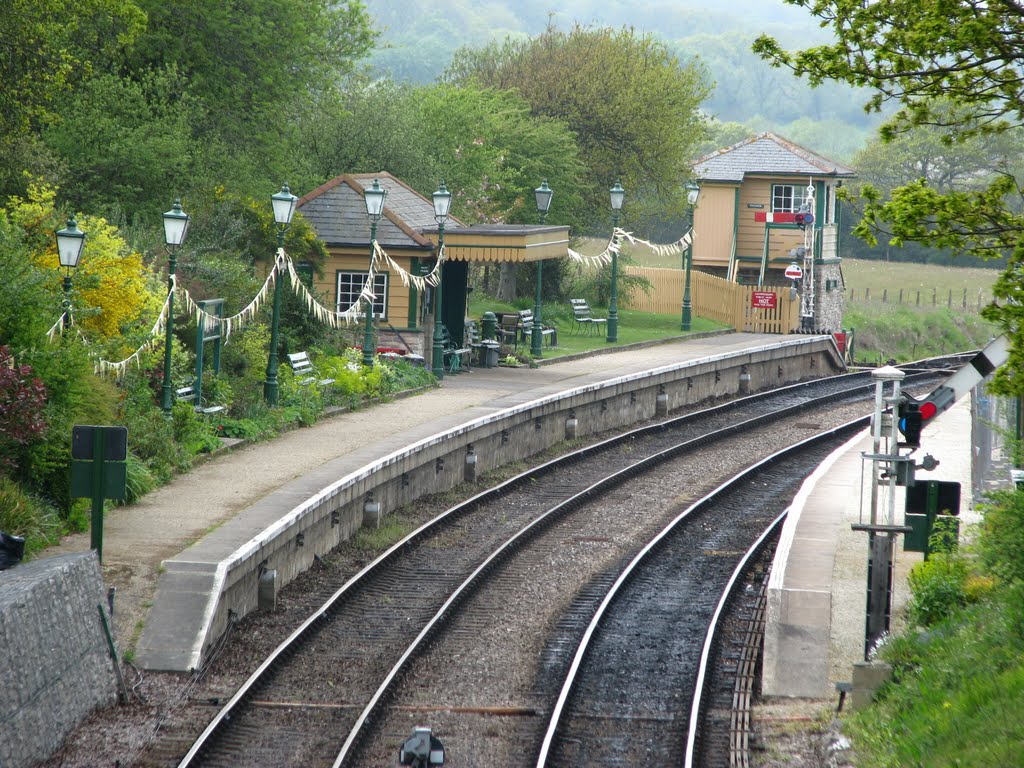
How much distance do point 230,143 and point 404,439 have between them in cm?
1606

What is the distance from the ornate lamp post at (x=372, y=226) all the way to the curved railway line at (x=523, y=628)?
14.8ft

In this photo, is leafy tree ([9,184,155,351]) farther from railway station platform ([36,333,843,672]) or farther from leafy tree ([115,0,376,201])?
leafy tree ([115,0,376,201])

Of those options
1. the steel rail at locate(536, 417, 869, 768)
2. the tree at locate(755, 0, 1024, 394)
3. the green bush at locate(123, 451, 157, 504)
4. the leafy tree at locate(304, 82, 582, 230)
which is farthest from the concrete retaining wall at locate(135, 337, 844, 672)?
the leafy tree at locate(304, 82, 582, 230)

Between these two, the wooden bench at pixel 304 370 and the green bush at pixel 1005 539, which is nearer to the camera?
the green bush at pixel 1005 539

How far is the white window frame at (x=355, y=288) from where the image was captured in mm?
28531

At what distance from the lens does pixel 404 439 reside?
2089 cm

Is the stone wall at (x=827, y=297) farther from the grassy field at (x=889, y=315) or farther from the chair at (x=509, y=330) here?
the chair at (x=509, y=330)

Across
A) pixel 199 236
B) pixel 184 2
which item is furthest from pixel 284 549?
pixel 184 2

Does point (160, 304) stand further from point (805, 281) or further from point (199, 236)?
point (805, 281)

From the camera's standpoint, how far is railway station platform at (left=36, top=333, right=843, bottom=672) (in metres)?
13.6

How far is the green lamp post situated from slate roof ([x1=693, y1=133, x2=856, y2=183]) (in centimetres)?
2862

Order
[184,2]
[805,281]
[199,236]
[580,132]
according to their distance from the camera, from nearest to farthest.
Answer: [199,236] → [184,2] → [805,281] → [580,132]

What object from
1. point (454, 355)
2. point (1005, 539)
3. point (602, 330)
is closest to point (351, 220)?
point (454, 355)

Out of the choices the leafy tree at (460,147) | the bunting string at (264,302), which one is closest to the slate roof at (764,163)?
the leafy tree at (460,147)
